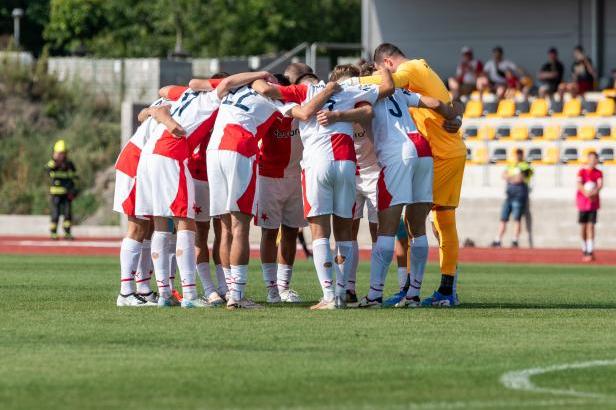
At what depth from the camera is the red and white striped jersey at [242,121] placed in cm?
1182

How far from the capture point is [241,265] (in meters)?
11.9

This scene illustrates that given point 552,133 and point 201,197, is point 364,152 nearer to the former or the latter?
point 201,197

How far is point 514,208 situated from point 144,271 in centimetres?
1797

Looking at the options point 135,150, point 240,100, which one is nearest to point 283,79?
point 240,100

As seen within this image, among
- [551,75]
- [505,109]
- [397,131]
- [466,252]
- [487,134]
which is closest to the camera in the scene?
[397,131]

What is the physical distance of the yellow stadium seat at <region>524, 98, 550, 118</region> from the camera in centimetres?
3472

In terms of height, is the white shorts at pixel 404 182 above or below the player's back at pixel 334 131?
below

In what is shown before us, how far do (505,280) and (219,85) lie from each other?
7.44 metres

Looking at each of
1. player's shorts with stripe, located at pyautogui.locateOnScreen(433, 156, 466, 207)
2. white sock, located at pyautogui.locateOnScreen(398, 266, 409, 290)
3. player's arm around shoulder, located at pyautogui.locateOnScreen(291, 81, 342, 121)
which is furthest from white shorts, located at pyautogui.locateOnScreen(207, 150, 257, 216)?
white sock, located at pyautogui.locateOnScreen(398, 266, 409, 290)

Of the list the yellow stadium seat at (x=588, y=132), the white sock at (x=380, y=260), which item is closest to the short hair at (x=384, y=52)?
the white sock at (x=380, y=260)

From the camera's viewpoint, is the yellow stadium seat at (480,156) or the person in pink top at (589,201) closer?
the person in pink top at (589,201)

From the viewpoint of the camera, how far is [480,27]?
4109 centimetres

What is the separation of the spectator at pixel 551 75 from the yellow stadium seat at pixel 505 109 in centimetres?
87

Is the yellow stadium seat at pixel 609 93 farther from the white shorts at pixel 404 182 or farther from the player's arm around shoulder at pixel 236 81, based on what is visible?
the player's arm around shoulder at pixel 236 81
